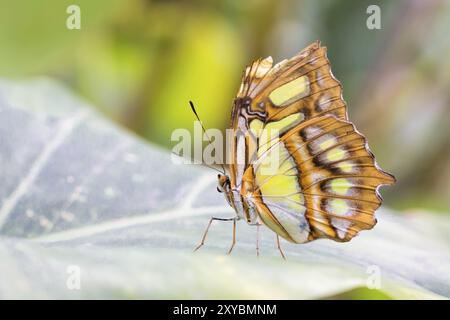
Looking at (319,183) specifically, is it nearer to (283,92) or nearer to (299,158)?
(299,158)

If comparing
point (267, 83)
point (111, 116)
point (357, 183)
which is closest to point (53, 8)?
point (111, 116)

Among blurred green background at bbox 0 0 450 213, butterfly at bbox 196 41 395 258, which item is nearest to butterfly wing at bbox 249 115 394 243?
butterfly at bbox 196 41 395 258

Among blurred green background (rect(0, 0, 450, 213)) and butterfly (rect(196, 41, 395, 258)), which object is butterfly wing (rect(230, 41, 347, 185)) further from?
blurred green background (rect(0, 0, 450, 213))

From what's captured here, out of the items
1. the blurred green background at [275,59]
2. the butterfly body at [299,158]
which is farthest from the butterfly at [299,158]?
the blurred green background at [275,59]

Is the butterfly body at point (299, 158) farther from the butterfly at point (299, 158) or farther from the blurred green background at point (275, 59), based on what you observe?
the blurred green background at point (275, 59)

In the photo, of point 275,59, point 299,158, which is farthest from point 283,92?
point 275,59
